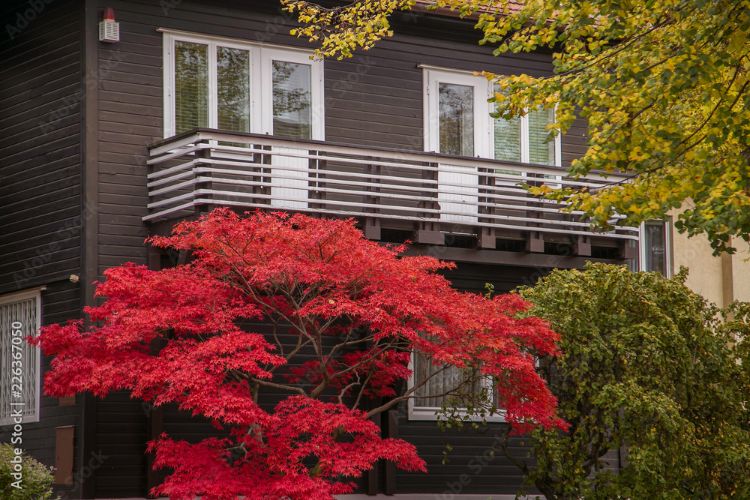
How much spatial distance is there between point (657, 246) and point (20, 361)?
49.4 feet

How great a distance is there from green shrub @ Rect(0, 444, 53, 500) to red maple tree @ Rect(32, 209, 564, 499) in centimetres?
107

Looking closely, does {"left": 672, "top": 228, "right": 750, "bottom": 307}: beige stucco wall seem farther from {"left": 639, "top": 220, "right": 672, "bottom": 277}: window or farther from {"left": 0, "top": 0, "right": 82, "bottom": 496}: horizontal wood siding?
{"left": 0, "top": 0, "right": 82, "bottom": 496}: horizontal wood siding

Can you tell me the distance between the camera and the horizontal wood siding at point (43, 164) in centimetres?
1981

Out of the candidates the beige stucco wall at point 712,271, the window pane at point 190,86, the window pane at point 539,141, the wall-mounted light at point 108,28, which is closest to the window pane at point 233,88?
the window pane at point 190,86

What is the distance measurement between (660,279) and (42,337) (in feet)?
30.2

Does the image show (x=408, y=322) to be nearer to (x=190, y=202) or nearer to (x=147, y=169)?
(x=190, y=202)

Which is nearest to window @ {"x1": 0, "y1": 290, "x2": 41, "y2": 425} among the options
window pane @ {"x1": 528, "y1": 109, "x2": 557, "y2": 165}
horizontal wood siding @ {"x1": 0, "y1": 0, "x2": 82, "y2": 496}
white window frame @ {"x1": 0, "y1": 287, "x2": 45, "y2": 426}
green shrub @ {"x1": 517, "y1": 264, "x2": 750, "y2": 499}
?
white window frame @ {"x1": 0, "y1": 287, "x2": 45, "y2": 426}

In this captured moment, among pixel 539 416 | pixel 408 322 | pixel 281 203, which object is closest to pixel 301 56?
pixel 281 203

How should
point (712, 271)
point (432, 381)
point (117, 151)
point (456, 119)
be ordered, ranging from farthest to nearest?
point (712, 271)
point (456, 119)
point (432, 381)
point (117, 151)

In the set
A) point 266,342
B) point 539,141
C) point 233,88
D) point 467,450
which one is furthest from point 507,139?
point 266,342

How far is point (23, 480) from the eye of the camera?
666 inches

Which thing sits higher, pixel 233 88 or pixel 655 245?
pixel 233 88

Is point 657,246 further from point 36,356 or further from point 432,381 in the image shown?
point 36,356

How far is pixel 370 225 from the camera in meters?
A: 20.1
